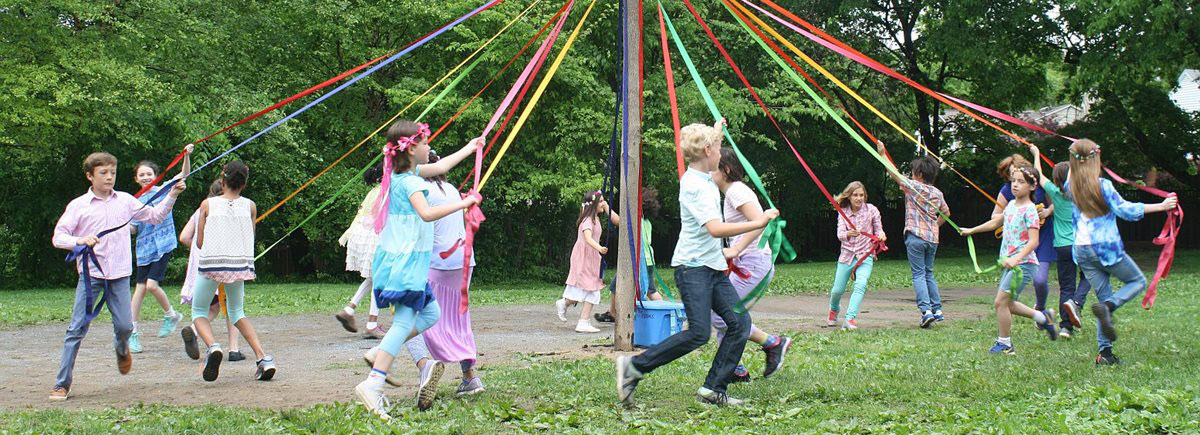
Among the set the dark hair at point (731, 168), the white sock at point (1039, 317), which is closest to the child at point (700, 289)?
the dark hair at point (731, 168)

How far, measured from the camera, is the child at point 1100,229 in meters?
6.98

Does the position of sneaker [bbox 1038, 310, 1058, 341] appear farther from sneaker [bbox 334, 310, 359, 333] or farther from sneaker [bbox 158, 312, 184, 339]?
sneaker [bbox 158, 312, 184, 339]

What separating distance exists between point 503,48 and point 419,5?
2.12 metres

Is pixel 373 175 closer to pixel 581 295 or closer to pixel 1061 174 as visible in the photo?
pixel 581 295

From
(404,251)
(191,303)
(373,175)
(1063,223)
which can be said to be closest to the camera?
(404,251)

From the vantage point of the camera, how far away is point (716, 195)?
5.73 meters

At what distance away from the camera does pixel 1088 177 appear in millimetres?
7062

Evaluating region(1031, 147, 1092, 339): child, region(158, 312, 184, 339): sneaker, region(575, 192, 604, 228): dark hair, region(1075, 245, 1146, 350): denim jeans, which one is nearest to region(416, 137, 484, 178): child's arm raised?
region(1075, 245, 1146, 350): denim jeans

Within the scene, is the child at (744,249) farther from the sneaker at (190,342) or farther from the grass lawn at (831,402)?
the sneaker at (190,342)

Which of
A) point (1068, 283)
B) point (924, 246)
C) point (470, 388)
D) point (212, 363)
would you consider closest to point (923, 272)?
point (924, 246)

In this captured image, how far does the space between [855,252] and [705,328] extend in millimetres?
4907

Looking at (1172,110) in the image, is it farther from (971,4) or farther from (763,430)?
(763,430)

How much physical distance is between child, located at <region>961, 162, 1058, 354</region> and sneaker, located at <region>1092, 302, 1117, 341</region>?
33.1 inches

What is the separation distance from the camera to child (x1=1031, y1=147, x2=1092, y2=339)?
8.02 metres
